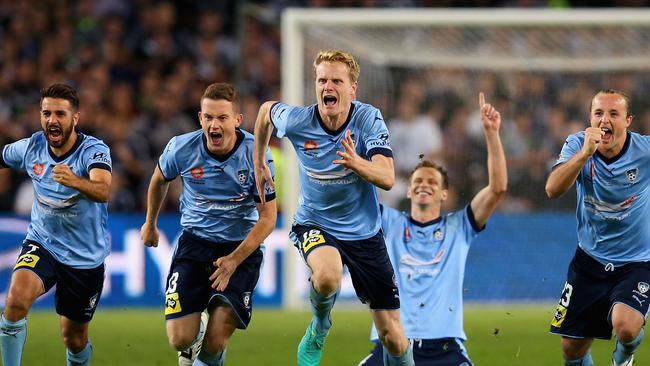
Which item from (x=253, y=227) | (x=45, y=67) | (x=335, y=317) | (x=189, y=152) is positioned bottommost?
(x=335, y=317)

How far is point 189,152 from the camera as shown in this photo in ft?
29.1

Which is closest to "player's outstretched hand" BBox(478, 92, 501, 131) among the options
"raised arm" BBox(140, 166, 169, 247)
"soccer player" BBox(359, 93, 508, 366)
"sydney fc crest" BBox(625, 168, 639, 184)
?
"soccer player" BBox(359, 93, 508, 366)

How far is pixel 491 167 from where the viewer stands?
907 cm

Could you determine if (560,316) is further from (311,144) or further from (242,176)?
(242,176)

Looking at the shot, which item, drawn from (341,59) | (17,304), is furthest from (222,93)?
(17,304)

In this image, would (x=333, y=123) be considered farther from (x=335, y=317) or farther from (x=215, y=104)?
(x=335, y=317)

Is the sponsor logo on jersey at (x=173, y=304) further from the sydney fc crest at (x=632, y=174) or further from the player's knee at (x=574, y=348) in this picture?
the sydney fc crest at (x=632, y=174)

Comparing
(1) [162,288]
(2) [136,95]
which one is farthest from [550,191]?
(2) [136,95]

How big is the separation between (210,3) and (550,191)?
41.2 feet

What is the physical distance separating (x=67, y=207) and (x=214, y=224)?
1.11 meters

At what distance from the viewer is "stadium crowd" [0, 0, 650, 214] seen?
1573 centimetres

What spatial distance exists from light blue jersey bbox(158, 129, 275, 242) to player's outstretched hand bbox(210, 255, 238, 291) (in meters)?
0.36

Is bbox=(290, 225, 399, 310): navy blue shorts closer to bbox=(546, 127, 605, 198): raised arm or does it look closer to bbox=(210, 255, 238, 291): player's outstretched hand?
bbox=(210, 255, 238, 291): player's outstretched hand

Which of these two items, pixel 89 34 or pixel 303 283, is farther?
pixel 89 34
